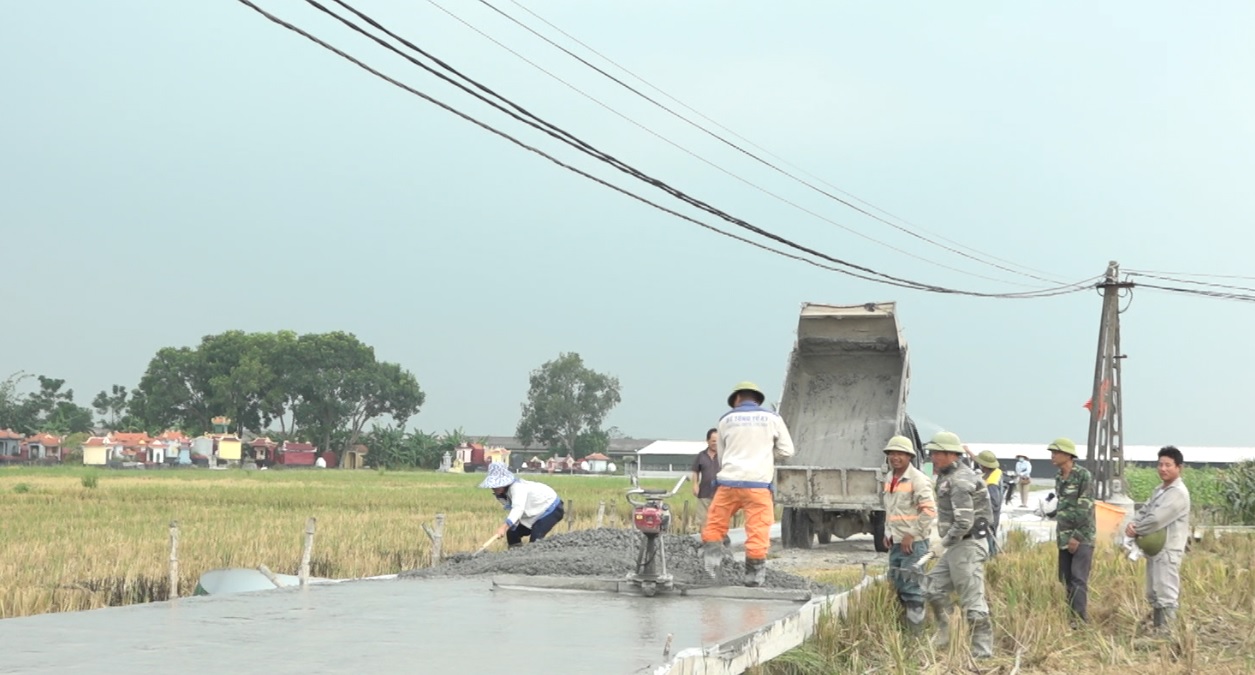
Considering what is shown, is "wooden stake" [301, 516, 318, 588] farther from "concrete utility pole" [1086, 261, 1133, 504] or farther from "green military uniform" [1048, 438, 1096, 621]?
"concrete utility pole" [1086, 261, 1133, 504]

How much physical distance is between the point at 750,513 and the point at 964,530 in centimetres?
187

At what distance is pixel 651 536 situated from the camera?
10258mm

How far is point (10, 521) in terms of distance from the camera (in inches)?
984

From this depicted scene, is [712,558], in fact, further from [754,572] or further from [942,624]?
[942,624]

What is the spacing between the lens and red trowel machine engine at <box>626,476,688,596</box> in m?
10.0

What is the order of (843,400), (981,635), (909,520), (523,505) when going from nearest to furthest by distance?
(981,635)
(909,520)
(523,505)
(843,400)

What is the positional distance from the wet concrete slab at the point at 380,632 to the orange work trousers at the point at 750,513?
2.55 ft

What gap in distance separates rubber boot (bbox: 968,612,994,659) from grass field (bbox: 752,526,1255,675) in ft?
0.27

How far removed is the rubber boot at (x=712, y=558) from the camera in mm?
11062

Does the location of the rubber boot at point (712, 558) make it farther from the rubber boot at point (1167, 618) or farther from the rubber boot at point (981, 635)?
the rubber boot at point (1167, 618)

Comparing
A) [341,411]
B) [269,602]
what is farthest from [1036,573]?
[341,411]

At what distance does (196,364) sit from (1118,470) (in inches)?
3688

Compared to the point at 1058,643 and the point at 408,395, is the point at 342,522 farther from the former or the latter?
the point at 408,395

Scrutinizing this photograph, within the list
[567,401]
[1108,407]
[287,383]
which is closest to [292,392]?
[287,383]
